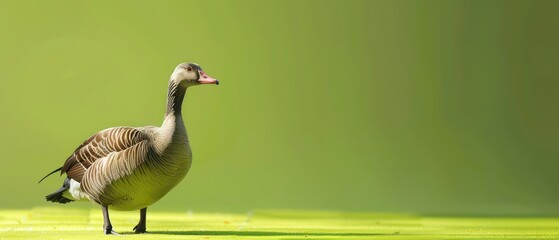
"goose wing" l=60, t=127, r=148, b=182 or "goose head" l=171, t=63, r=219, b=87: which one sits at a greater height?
"goose head" l=171, t=63, r=219, b=87

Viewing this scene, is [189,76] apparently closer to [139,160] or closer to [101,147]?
[139,160]

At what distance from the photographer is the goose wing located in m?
9.55

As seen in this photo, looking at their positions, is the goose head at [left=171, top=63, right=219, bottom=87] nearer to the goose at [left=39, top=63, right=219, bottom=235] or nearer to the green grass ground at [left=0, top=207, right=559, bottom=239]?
the goose at [left=39, top=63, right=219, bottom=235]

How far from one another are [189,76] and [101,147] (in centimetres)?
121

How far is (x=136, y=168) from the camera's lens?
9.34 metres

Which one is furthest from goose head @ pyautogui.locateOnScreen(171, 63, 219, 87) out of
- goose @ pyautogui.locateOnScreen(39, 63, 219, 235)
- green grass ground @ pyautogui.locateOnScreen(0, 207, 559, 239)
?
green grass ground @ pyautogui.locateOnScreen(0, 207, 559, 239)

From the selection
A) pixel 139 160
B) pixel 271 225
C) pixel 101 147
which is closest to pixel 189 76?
pixel 139 160

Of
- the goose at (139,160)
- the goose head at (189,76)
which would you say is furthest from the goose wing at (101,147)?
the goose head at (189,76)

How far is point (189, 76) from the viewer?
9523 mm

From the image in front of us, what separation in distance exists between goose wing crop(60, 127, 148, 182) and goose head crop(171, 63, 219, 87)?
2.18 feet

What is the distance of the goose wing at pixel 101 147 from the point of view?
9547 millimetres

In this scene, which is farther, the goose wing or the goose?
the goose wing

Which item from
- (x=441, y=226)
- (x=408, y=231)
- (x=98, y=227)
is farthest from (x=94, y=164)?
(x=441, y=226)

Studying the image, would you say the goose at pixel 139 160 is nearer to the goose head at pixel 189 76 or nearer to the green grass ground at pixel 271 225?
the goose head at pixel 189 76
